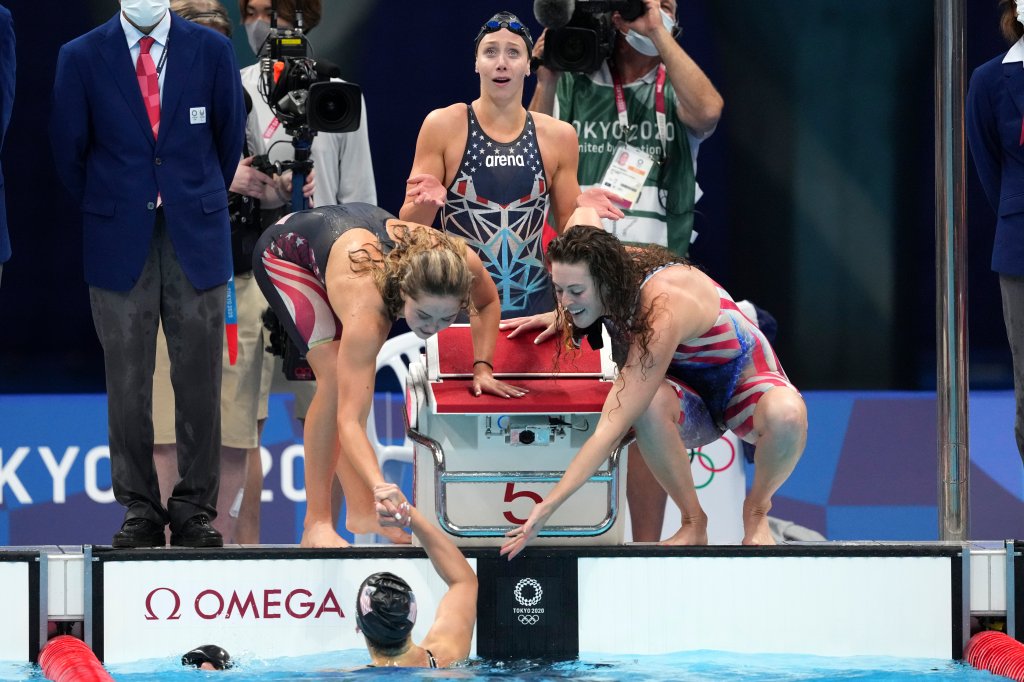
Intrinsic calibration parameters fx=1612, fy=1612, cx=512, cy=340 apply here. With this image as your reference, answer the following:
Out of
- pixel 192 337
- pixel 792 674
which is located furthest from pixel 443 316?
pixel 792 674

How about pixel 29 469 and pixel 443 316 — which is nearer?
pixel 443 316

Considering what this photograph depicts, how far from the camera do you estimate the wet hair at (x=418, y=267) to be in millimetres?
4477

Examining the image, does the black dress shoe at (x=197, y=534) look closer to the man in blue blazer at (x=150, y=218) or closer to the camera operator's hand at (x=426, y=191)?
the man in blue blazer at (x=150, y=218)

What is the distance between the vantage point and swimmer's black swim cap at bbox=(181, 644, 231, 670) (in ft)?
15.3

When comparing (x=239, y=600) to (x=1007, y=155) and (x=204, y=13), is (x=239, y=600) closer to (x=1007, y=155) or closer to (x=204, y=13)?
(x=204, y=13)

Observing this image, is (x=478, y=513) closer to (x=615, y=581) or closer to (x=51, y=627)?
(x=615, y=581)

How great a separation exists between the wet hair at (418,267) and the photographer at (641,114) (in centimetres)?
108

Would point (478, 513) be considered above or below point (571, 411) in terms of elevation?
below

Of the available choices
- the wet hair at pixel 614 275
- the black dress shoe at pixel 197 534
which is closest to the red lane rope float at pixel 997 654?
the wet hair at pixel 614 275

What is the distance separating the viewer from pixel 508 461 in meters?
4.91

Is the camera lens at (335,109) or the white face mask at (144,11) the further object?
the camera lens at (335,109)

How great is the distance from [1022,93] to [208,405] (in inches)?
109

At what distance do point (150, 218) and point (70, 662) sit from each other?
1.33 metres

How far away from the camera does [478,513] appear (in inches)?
194
